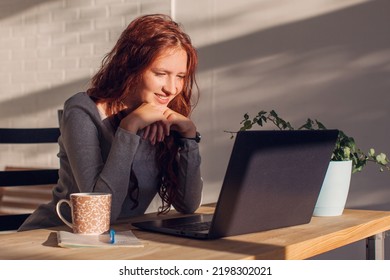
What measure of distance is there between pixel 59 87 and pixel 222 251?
3334 mm

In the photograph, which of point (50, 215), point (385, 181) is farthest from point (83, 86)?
point (50, 215)

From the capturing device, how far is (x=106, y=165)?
5.74 ft

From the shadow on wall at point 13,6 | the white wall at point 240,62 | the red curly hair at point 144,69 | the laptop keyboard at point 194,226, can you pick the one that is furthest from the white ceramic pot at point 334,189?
the shadow on wall at point 13,6

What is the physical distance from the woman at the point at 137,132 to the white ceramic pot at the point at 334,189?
390 mm

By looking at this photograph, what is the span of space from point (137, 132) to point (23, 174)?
0.40 meters

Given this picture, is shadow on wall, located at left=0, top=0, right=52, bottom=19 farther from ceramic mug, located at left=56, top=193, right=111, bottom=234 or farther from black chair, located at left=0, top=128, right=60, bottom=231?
ceramic mug, located at left=56, top=193, right=111, bottom=234

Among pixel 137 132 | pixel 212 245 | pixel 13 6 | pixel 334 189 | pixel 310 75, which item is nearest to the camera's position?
pixel 212 245

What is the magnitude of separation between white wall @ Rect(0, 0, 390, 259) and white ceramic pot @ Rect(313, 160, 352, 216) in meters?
1.48

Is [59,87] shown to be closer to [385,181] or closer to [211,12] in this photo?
[211,12]

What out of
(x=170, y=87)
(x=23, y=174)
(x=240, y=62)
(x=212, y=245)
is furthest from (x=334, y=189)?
(x=240, y=62)

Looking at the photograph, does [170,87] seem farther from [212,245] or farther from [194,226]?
[212,245]

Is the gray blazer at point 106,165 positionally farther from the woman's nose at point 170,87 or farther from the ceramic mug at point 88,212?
the ceramic mug at point 88,212

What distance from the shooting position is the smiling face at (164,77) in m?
1.98

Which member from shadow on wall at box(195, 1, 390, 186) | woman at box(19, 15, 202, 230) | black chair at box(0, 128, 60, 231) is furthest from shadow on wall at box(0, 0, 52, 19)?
woman at box(19, 15, 202, 230)
